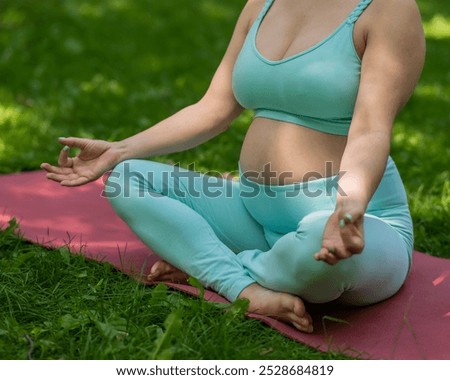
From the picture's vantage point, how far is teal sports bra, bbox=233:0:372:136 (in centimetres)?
253

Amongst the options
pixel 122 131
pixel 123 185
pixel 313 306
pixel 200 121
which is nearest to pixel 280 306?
pixel 313 306

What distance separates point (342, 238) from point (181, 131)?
3.07 ft

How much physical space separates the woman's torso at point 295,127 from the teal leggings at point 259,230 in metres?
0.05

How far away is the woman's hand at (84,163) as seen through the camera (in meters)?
2.73

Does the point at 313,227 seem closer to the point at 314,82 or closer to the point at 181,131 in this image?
the point at 314,82

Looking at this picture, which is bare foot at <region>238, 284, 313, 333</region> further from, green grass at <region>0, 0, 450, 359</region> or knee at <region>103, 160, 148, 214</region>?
knee at <region>103, 160, 148, 214</region>

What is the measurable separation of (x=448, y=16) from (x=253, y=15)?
6082mm

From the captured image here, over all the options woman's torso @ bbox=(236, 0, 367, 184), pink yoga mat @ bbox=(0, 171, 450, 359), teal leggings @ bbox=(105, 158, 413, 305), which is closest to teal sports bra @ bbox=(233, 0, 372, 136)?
woman's torso @ bbox=(236, 0, 367, 184)

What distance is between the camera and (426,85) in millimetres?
6055

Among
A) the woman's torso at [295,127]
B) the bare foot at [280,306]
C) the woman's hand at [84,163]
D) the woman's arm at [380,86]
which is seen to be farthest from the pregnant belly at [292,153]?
the woman's hand at [84,163]

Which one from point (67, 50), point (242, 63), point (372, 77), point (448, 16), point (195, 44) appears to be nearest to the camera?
point (372, 77)

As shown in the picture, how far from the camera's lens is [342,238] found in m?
2.14
